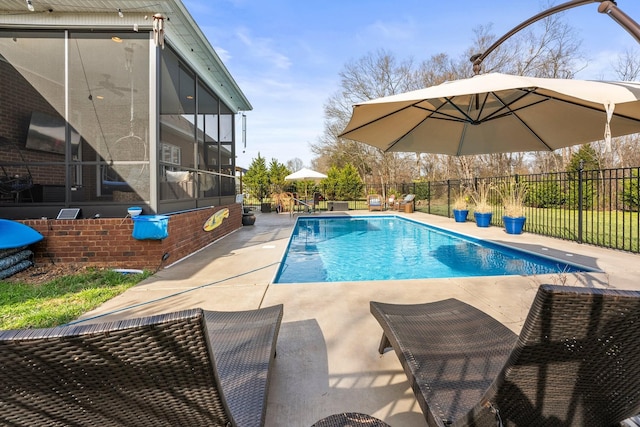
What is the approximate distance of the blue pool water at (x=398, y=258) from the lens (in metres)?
5.50

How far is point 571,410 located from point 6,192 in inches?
281

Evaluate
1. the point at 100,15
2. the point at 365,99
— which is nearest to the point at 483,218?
the point at 100,15

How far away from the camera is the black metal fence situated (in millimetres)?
8820


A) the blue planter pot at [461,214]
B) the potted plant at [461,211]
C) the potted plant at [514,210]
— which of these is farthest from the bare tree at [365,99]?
the potted plant at [514,210]

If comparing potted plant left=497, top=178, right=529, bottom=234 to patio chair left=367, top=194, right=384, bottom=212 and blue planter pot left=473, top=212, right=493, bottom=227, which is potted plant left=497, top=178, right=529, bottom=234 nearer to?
blue planter pot left=473, top=212, right=493, bottom=227

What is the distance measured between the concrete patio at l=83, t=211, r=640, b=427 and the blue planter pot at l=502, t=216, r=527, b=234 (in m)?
2.00

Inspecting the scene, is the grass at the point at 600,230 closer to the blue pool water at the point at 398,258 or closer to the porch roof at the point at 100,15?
the blue pool water at the point at 398,258

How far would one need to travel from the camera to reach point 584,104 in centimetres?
337

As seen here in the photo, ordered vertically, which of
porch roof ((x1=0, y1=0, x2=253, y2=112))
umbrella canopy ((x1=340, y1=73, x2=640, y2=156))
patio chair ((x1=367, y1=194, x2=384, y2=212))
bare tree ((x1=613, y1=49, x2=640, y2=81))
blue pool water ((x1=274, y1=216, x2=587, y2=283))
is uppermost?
bare tree ((x1=613, y1=49, x2=640, y2=81))

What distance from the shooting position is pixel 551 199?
928 cm

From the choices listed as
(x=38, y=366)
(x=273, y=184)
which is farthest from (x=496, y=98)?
(x=273, y=184)

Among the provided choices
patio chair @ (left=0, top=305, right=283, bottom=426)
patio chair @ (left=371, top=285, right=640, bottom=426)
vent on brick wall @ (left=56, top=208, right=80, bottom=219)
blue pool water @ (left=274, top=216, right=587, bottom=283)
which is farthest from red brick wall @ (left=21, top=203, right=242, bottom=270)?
patio chair @ (left=371, top=285, right=640, bottom=426)

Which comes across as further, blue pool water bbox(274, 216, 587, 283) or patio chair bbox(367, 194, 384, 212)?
patio chair bbox(367, 194, 384, 212)

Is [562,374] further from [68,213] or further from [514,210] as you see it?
[514,210]
